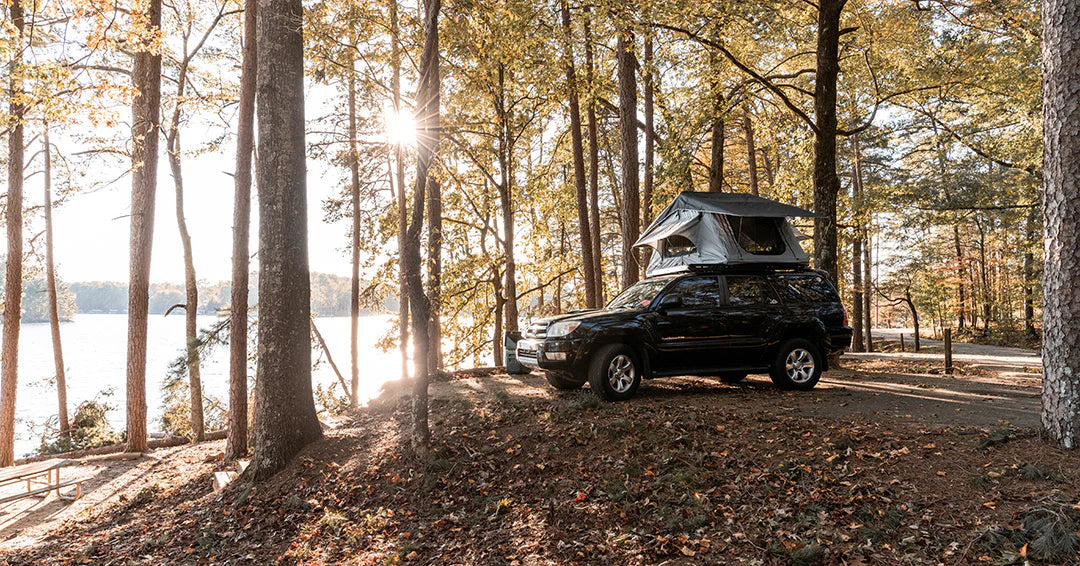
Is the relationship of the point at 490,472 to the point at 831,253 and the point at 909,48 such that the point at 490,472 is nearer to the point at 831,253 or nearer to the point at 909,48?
the point at 831,253

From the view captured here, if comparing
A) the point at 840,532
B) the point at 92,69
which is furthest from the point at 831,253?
the point at 92,69

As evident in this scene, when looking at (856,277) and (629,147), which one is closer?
(629,147)

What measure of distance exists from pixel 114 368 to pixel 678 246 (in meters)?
48.0

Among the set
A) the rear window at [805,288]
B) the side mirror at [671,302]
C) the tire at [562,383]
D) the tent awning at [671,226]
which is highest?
the tent awning at [671,226]

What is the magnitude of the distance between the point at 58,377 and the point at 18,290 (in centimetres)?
550

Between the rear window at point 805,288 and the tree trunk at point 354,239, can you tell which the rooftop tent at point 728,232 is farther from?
the tree trunk at point 354,239

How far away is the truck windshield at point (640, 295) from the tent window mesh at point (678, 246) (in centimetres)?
113

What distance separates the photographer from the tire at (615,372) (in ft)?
25.5

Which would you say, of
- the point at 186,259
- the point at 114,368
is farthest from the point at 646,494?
the point at 114,368

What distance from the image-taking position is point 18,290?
1266 centimetres

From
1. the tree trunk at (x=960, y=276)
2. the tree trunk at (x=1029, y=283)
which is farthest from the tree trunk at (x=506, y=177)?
the tree trunk at (x=1029, y=283)

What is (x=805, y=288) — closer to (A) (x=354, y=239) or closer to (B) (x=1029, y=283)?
(A) (x=354, y=239)

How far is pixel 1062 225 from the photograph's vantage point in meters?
4.90

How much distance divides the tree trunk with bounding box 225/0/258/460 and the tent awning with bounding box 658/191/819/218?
8.12 metres
